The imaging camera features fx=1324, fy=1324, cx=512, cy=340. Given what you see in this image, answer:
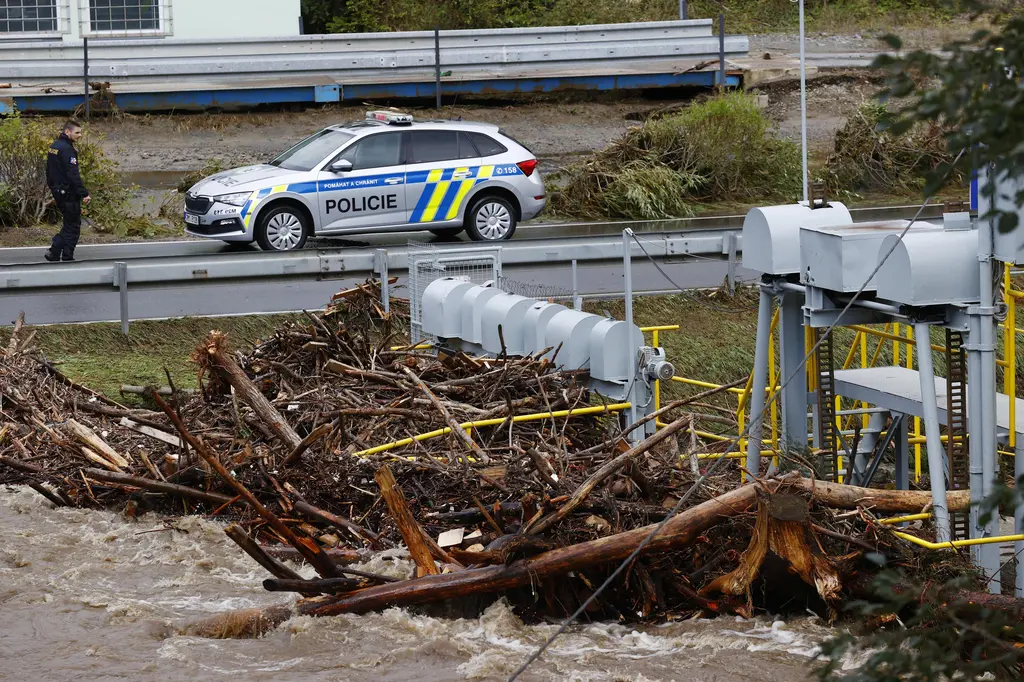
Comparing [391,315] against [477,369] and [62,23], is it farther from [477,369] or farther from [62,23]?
[62,23]

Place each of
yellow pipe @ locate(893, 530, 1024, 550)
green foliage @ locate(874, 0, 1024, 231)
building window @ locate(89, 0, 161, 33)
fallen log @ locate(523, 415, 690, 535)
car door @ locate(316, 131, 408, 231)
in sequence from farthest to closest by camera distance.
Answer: building window @ locate(89, 0, 161, 33) → car door @ locate(316, 131, 408, 231) → fallen log @ locate(523, 415, 690, 535) → yellow pipe @ locate(893, 530, 1024, 550) → green foliage @ locate(874, 0, 1024, 231)

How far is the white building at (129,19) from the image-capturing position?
30.4 metres

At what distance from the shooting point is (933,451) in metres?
7.53

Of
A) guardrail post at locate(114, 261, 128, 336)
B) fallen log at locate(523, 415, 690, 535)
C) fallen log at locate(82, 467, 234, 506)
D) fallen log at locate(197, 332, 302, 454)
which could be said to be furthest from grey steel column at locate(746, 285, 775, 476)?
guardrail post at locate(114, 261, 128, 336)

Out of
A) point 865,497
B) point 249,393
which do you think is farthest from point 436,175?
point 865,497

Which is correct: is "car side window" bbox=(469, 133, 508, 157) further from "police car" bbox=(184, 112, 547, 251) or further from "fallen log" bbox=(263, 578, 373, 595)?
"fallen log" bbox=(263, 578, 373, 595)

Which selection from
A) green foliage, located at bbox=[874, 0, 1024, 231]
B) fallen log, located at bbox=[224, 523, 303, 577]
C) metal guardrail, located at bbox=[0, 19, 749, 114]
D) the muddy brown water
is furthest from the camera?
metal guardrail, located at bbox=[0, 19, 749, 114]

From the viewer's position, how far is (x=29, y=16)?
30.5 meters

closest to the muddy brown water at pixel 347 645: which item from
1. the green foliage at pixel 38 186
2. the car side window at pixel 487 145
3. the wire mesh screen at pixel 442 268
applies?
the wire mesh screen at pixel 442 268

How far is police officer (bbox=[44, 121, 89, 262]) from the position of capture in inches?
618

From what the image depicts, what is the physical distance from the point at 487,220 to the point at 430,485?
31.0 feet

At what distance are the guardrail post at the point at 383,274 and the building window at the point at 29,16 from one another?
19.5 m

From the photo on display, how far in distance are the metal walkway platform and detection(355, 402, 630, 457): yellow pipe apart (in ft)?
5.83

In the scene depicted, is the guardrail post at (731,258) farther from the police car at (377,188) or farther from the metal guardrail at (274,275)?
the police car at (377,188)
